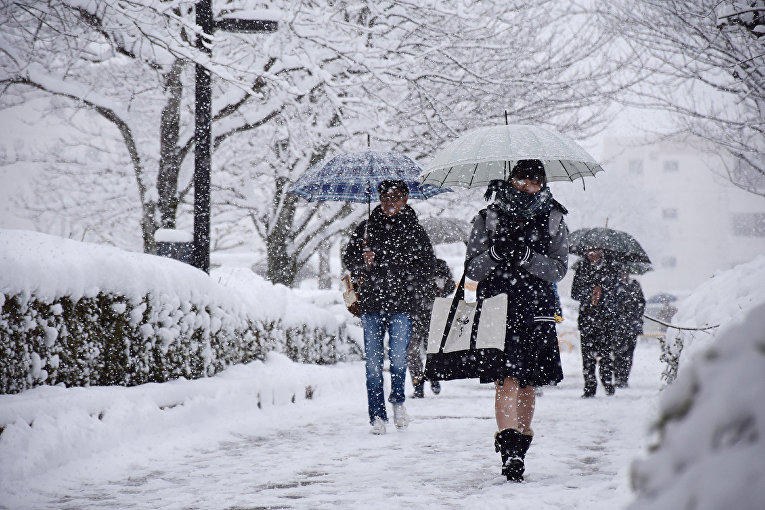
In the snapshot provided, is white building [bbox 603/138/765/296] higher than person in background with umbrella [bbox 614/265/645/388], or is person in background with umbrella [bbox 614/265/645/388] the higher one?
white building [bbox 603/138/765/296]

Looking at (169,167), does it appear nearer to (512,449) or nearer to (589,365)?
(589,365)

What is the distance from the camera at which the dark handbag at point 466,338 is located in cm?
450

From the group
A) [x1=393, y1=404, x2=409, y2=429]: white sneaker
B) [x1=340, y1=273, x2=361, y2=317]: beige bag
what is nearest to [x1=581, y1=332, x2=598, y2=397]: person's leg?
[x1=393, y1=404, x2=409, y2=429]: white sneaker

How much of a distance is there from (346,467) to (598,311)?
647 cm

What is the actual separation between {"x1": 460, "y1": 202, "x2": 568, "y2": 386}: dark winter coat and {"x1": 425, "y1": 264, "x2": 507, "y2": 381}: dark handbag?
7 cm

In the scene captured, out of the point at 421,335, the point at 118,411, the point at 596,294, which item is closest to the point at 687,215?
the point at 596,294

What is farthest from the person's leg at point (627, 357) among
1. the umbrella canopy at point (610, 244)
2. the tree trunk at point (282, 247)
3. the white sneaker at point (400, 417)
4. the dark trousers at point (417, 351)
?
the tree trunk at point (282, 247)

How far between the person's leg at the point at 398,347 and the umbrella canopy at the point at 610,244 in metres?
4.71

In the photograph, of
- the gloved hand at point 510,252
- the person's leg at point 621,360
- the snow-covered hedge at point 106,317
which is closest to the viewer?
the gloved hand at point 510,252

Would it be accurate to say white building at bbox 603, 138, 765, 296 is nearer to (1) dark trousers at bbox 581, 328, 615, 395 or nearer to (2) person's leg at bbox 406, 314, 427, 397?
(1) dark trousers at bbox 581, 328, 615, 395

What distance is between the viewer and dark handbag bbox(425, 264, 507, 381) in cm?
450

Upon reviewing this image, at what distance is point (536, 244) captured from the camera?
15.2 feet

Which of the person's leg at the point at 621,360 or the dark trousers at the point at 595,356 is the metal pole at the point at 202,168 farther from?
the person's leg at the point at 621,360

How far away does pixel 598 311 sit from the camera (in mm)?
10688
